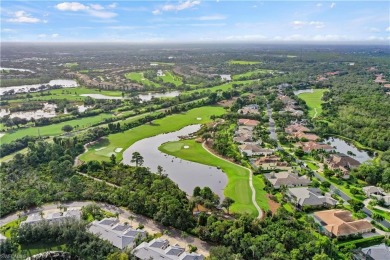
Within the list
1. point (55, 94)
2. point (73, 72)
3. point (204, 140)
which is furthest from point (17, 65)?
point (204, 140)

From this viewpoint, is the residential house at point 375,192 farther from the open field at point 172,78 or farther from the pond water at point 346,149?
the open field at point 172,78

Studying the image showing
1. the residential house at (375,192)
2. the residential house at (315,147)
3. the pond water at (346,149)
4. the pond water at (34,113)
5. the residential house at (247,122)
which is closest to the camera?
the residential house at (375,192)

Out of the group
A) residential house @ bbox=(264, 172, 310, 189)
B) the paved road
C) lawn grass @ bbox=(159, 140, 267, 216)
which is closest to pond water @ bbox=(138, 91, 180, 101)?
lawn grass @ bbox=(159, 140, 267, 216)

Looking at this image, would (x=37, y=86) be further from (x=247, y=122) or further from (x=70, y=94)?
(x=247, y=122)

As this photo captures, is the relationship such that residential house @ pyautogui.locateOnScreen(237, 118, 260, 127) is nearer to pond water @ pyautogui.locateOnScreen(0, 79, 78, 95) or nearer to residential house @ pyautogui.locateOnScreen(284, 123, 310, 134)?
residential house @ pyautogui.locateOnScreen(284, 123, 310, 134)

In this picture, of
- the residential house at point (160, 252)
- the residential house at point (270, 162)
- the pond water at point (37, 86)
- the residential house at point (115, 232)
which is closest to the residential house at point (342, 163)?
the residential house at point (270, 162)
